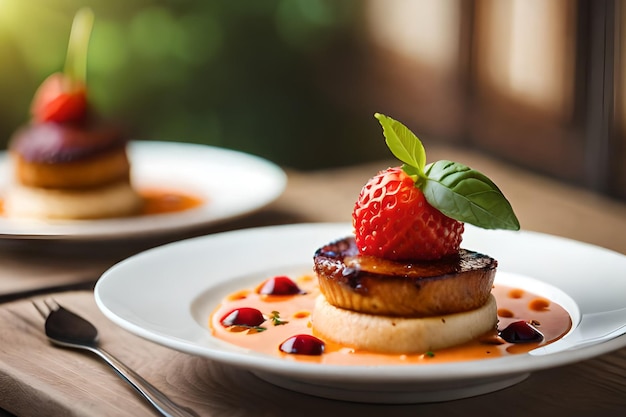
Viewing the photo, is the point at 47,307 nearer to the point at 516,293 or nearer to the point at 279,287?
the point at 279,287

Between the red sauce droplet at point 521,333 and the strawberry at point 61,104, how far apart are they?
7.55 ft

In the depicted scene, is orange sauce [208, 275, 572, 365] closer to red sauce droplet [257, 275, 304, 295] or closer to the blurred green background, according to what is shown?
red sauce droplet [257, 275, 304, 295]

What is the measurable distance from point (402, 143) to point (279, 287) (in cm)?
59

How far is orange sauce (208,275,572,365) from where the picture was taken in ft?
5.70

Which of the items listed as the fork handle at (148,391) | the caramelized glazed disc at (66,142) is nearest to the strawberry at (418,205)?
the fork handle at (148,391)

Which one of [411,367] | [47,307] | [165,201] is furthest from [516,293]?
[165,201]

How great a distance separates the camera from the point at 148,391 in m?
1.67

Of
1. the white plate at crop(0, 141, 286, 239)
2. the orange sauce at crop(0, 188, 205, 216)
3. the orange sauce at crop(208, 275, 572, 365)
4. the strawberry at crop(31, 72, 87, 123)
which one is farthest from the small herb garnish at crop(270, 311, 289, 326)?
the strawberry at crop(31, 72, 87, 123)

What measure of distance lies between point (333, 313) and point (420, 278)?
24 centimetres

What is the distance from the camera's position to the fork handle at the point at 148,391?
1581mm

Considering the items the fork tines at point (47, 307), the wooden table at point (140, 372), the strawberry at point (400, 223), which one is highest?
the strawberry at point (400, 223)

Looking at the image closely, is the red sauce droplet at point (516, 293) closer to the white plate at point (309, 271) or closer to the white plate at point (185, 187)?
the white plate at point (309, 271)

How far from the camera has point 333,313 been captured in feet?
6.24

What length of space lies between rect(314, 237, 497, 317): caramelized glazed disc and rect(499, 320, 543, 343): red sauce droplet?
0.09 metres
